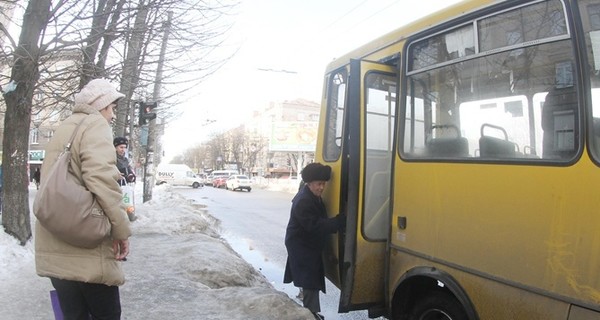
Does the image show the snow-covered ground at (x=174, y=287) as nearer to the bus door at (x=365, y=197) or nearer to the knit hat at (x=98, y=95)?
the bus door at (x=365, y=197)

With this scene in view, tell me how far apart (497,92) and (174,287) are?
406cm

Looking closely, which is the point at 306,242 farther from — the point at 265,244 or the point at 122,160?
the point at 265,244

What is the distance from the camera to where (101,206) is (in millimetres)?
2383

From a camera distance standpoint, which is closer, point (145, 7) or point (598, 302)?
point (598, 302)

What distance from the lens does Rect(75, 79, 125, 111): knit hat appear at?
2646mm

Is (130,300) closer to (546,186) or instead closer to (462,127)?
(462,127)

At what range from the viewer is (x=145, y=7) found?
711cm

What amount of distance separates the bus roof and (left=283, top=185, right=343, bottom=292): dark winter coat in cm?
134

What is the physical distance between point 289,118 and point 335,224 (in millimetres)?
92725

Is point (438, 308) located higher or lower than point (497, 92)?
lower

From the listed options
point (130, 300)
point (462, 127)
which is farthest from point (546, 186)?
point (130, 300)

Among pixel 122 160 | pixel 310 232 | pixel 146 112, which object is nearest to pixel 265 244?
pixel 122 160

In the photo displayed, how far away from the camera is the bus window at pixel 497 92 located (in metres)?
2.64

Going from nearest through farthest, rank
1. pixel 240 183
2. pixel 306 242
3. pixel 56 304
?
pixel 56 304, pixel 306 242, pixel 240 183
